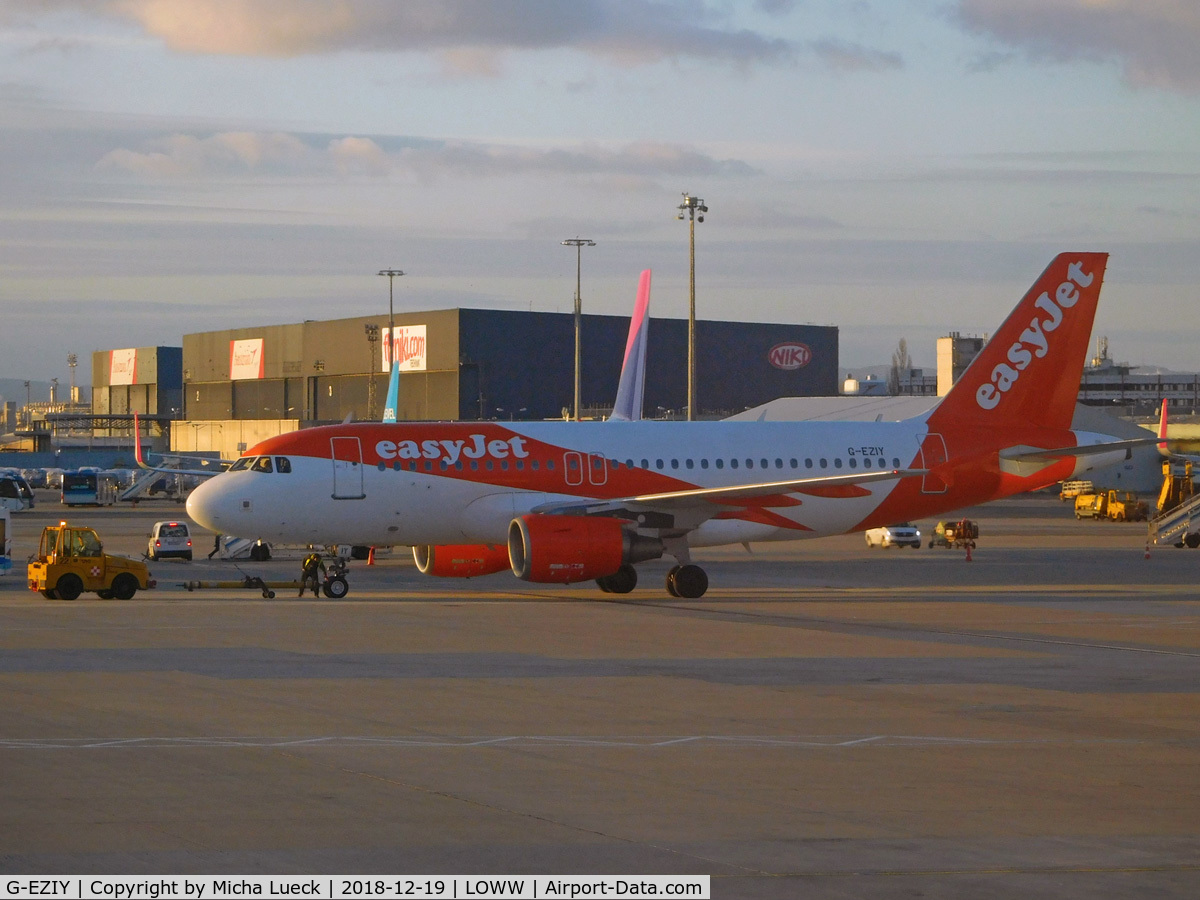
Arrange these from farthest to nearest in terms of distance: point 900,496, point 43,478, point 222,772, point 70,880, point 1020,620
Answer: point 43,478, point 900,496, point 1020,620, point 222,772, point 70,880

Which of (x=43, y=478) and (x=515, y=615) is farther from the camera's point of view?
(x=43, y=478)

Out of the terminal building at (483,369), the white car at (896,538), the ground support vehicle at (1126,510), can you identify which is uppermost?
the terminal building at (483,369)

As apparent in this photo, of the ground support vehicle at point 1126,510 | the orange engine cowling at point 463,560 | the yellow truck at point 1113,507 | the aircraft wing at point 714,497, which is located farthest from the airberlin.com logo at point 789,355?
the orange engine cowling at point 463,560

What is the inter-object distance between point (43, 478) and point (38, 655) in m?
130

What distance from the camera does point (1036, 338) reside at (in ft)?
137

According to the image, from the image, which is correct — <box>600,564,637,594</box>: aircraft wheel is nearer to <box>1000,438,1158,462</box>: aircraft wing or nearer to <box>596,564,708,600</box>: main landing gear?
<box>596,564,708,600</box>: main landing gear

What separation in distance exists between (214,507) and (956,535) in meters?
32.4

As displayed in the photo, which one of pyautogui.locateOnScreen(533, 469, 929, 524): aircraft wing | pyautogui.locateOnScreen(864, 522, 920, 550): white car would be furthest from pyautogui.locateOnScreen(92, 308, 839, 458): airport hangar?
pyautogui.locateOnScreen(533, 469, 929, 524): aircraft wing

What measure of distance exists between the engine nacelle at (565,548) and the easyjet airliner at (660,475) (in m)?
0.04

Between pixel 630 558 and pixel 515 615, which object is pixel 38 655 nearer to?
pixel 515 615

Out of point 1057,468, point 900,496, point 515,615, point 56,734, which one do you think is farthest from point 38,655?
point 1057,468

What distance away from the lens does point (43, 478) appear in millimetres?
147125

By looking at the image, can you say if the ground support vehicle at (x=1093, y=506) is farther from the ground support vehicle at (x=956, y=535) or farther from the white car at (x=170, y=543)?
the white car at (x=170, y=543)

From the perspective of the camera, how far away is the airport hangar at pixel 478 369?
139 meters
